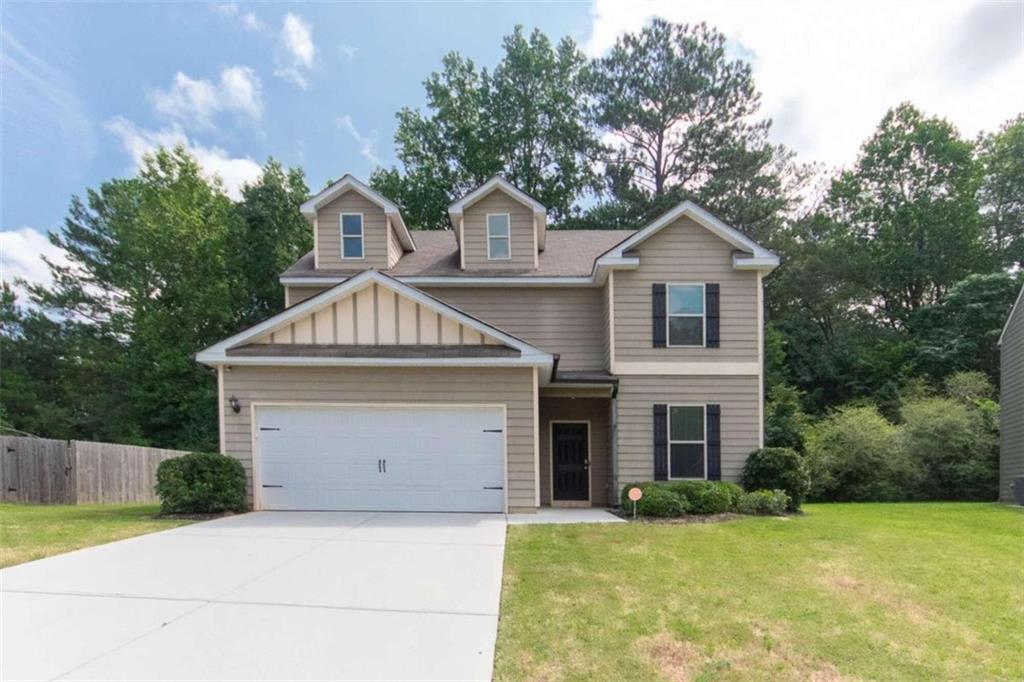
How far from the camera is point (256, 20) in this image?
12297 mm

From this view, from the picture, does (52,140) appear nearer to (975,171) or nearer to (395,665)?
(395,665)

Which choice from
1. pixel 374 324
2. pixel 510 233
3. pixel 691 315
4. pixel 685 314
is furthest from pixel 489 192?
pixel 691 315

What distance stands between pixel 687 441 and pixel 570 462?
2.72 meters

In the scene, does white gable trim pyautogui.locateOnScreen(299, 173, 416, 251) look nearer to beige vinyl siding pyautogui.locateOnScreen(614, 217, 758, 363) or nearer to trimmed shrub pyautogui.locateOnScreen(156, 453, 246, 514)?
beige vinyl siding pyautogui.locateOnScreen(614, 217, 758, 363)

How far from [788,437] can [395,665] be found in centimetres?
1871

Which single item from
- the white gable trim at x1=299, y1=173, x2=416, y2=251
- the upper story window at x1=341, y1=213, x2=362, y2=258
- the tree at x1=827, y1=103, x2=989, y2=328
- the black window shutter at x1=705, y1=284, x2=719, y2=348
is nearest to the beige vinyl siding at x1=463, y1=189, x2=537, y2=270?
the white gable trim at x1=299, y1=173, x2=416, y2=251

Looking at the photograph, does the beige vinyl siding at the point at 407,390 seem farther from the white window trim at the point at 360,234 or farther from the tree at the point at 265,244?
the tree at the point at 265,244

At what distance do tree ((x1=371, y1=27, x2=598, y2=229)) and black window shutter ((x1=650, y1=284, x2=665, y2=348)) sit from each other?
14.4 metres

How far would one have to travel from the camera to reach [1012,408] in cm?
1381

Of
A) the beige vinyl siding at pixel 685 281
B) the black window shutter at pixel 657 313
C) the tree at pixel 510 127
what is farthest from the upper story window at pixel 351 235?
the tree at pixel 510 127

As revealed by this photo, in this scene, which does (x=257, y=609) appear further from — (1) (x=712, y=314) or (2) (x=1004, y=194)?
(2) (x=1004, y=194)

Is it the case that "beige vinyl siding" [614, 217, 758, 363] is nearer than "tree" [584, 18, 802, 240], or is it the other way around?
"beige vinyl siding" [614, 217, 758, 363]

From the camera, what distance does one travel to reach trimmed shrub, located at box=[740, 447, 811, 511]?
10070 mm

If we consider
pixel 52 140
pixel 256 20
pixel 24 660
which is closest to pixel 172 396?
pixel 52 140
